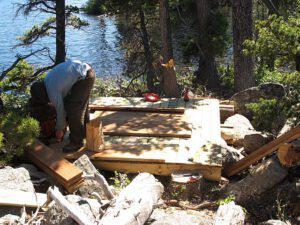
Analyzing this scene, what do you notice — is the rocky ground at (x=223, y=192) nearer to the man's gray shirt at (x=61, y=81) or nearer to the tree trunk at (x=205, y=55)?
the man's gray shirt at (x=61, y=81)

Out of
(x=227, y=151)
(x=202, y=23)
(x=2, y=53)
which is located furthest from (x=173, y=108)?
(x=2, y=53)

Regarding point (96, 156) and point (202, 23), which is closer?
point (96, 156)

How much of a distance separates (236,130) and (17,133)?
3914 mm

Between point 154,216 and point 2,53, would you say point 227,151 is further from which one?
point 2,53

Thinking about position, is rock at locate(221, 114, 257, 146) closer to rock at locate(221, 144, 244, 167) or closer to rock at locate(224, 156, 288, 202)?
rock at locate(221, 144, 244, 167)

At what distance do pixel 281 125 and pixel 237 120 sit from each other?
3.73ft

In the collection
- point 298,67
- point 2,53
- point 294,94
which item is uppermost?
point 298,67

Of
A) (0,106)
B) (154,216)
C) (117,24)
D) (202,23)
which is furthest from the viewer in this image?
(117,24)

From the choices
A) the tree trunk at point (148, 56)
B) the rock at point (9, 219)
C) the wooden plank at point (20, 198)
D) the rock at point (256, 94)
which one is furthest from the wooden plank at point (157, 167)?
the tree trunk at point (148, 56)

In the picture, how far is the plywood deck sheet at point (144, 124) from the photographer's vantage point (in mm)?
7035

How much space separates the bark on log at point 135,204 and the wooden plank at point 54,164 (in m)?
0.90

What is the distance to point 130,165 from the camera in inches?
243

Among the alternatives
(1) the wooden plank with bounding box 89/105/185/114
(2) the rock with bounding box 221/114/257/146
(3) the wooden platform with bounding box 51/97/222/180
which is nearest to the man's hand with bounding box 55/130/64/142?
(3) the wooden platform with bounding box 51/97/222/180

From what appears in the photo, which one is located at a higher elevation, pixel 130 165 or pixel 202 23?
pixel 202 23
